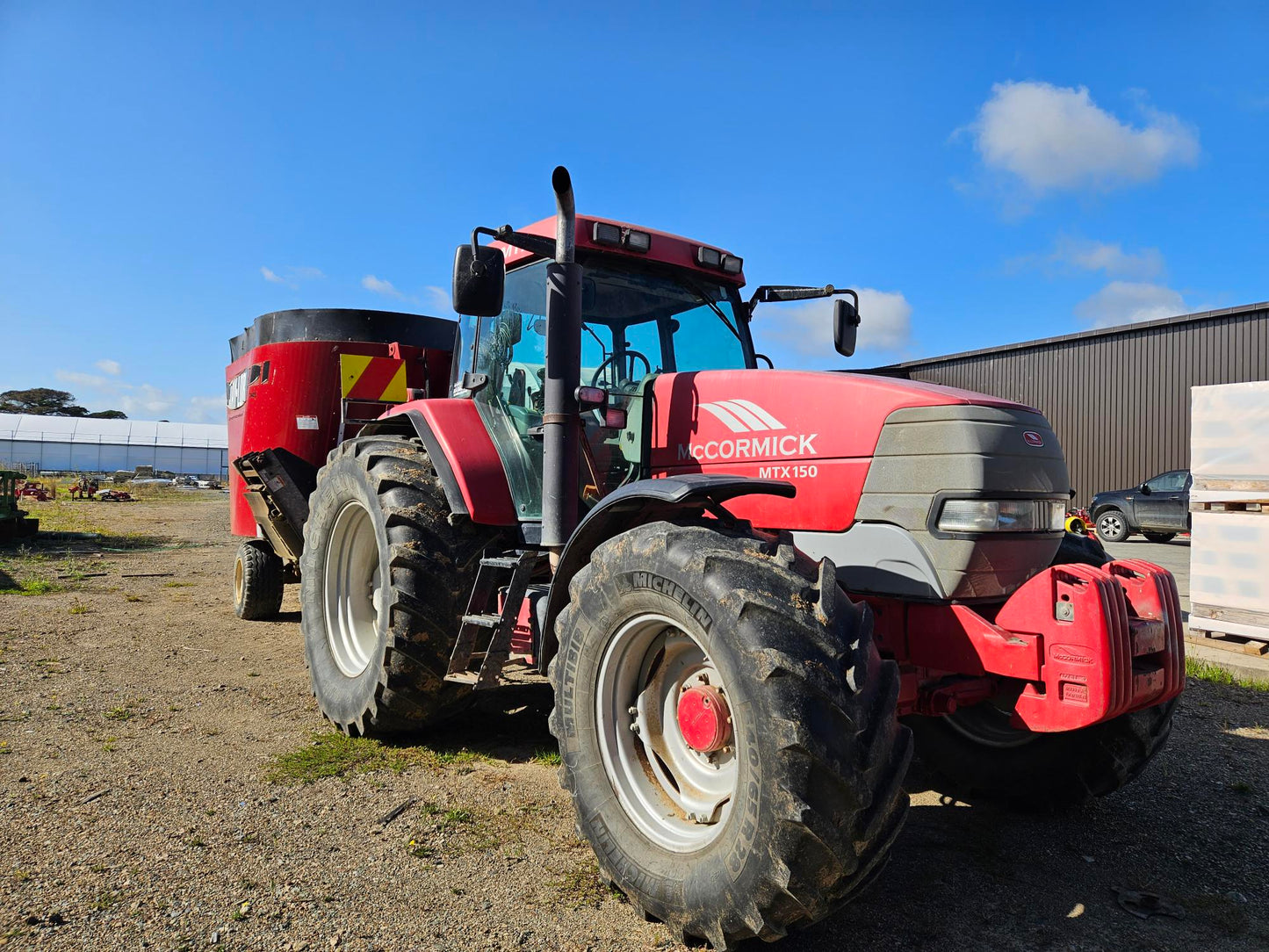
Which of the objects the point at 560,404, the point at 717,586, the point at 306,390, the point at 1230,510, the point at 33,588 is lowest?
the point at 33,588

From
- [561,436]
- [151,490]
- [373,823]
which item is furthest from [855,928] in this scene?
[151,490]

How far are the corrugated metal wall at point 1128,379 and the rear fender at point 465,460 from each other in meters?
21.7

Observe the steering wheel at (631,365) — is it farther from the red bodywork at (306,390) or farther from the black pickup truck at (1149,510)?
the black pickup truck at (1149,510)

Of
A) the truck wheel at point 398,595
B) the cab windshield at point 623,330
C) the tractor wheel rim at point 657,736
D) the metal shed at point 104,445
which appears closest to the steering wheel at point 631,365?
the cab windshield at point 623,330

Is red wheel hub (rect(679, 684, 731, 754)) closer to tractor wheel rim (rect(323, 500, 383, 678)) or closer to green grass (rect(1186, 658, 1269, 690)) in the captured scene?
tractor wheel rim (rect(323, 500, 383, 678))

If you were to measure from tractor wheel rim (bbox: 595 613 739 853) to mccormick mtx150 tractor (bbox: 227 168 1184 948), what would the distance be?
11 millimetres

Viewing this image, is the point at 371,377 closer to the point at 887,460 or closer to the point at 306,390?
the point at 306,390

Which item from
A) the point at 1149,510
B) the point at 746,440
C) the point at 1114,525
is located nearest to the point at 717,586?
the point at 746,440

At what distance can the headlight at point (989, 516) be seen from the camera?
2.91 m

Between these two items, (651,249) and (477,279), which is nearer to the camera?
(477,279)

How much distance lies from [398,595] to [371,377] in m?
3.52

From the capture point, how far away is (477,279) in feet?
11.7

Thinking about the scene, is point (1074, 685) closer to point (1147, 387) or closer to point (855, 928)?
point (855, 928)

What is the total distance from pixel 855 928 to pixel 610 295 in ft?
9.49
